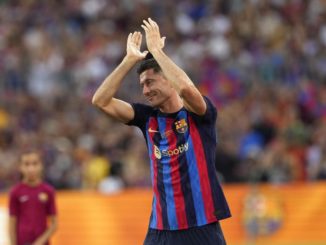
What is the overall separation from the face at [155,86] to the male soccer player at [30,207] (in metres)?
3.17

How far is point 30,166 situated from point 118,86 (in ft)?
10.3

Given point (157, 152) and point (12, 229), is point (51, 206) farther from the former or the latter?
point (157, 152)

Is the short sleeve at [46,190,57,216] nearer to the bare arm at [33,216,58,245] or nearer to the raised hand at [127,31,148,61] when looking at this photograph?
the bare arm at [33,216,58,245]

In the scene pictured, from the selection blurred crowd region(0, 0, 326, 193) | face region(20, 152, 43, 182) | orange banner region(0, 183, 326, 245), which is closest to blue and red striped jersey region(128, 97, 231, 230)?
face region(20, 152, 43, 182)

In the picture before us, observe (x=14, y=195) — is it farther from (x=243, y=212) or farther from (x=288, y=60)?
(x=288, y=60)

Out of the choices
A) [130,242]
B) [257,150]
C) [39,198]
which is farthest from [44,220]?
[257,150]

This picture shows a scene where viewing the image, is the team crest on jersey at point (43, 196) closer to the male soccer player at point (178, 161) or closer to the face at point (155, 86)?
the male soccer player at point (178, 161)

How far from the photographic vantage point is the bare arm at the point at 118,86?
7238mm

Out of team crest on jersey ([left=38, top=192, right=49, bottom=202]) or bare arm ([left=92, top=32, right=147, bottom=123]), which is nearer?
A: bare arm ([left=92, top=32, right=147, bottom=123])

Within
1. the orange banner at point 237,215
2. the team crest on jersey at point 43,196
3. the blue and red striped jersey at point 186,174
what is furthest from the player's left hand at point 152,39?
the orange banner at point 237,215

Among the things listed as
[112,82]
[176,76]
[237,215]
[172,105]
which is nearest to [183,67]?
[237,215]

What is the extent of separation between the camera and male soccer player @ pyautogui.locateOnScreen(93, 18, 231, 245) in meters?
7.26

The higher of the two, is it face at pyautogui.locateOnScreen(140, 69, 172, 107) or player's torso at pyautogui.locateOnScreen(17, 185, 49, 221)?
face at pyautogui.locateOnScreen(140, 69, 172, 107)

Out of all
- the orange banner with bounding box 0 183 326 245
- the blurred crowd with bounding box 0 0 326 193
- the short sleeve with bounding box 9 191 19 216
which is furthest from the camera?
the blurred crowd with bounding box 0 0 326 193
